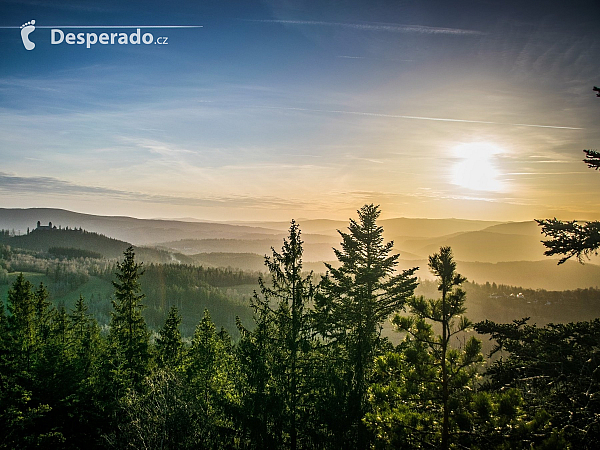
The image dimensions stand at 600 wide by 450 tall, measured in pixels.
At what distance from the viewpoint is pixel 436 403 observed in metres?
9.56

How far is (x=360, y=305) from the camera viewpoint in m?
16.0

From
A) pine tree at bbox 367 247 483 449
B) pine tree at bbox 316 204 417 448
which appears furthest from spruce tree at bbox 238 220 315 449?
pine tree at bbox 367 247 483 449

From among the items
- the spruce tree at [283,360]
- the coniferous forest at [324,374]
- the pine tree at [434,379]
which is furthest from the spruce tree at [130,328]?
the pine tree at [434,379]

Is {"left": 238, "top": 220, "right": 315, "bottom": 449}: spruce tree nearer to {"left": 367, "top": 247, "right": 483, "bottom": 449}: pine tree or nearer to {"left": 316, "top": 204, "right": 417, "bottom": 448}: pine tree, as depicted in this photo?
{"left": 316, "top": 204, "right": 417, "bottom": 448}: pine tree

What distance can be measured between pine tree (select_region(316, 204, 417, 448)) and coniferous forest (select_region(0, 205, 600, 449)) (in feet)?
0.20

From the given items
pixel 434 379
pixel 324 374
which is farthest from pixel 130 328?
pixel 434 379

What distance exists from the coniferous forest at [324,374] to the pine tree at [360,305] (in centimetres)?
6

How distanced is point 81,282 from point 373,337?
206 m

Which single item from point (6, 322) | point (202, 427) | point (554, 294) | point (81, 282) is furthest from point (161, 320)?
point (554, 294)

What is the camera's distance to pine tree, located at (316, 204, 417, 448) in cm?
1538

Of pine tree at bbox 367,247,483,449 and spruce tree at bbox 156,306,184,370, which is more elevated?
pine tree at bbox 367,247,483,449

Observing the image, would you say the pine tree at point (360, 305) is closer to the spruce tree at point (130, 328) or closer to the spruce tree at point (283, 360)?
the spruce tree at point (283, 360)

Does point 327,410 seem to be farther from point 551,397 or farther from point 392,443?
point 551,397

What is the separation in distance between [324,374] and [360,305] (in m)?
3.12
